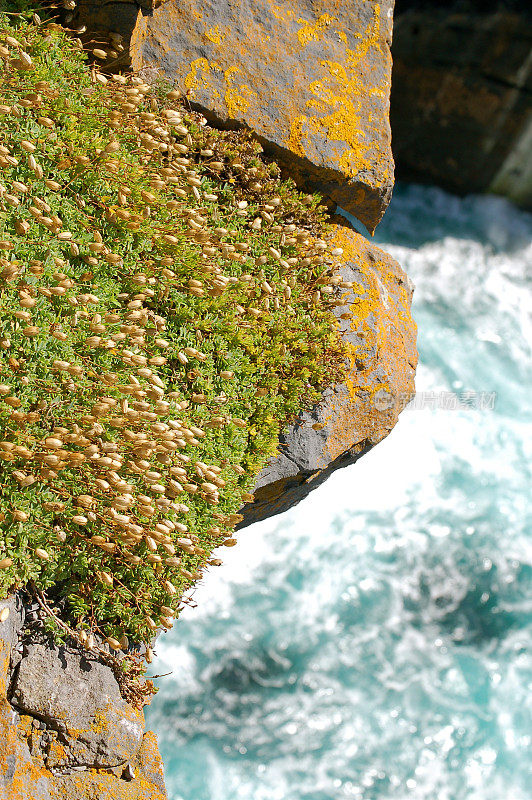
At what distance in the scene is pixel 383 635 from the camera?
622cm

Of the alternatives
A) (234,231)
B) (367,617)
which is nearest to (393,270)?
(234,231)

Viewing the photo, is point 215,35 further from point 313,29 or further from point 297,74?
point 313,29

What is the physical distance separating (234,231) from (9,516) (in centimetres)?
225

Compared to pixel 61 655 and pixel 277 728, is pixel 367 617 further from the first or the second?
pixel 61 655

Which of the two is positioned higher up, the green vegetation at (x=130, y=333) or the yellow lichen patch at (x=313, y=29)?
the yellow lichen patch at (x=313, y=29)

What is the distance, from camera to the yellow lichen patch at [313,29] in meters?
4.99

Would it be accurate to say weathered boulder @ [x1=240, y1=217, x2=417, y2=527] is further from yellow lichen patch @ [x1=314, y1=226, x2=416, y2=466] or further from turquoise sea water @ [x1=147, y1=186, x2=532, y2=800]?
turquoise sea water @ [x1=147, y1=186, x2=532, y2=800]

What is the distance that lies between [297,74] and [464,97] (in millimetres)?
5660

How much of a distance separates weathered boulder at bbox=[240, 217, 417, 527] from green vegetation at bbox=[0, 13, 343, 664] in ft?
0.61

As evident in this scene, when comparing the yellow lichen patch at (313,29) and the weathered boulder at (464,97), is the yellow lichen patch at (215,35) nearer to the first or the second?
the yellow lichen patch at (313,29)

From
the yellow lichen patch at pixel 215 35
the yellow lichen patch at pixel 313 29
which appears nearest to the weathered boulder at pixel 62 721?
the yellow lichen patch at pixel 215 35

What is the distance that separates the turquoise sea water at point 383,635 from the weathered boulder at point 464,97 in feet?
11.8

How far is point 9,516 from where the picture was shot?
3.21 meters

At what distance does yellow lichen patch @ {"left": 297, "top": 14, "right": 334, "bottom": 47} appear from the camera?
4988mm
